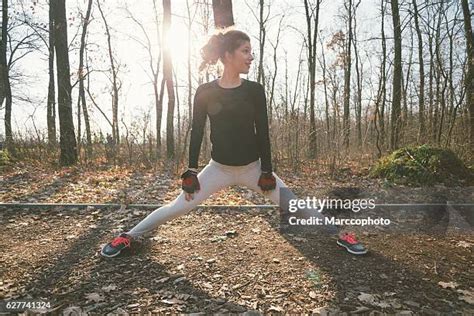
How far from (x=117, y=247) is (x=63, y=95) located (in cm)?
771

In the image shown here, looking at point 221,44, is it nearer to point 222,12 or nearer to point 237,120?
point 237,120

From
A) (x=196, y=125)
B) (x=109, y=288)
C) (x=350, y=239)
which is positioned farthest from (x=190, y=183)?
(x=350, y=239)

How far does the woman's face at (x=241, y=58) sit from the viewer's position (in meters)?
2.69

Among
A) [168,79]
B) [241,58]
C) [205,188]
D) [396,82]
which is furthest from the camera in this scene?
[168,79]

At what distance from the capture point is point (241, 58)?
8.82 ft

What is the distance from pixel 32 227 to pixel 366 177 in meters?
6.22

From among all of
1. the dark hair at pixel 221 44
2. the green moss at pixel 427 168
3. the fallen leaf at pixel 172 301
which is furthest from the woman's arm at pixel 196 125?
the green moss at pixel 427 168

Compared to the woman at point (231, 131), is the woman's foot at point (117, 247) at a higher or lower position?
lower

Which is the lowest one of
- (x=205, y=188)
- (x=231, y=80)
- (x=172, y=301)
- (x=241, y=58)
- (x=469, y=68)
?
(x=172, y=301)

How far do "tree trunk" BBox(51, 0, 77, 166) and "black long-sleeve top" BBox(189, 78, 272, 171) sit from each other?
7557 millimetres

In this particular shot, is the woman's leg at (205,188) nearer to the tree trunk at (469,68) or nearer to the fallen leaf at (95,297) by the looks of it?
the fallen leaf at (95,297)

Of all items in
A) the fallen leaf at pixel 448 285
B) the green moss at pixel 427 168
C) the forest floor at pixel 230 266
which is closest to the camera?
the forest floor at pixel 230 266

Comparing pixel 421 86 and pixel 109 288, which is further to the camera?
pixel 421 86

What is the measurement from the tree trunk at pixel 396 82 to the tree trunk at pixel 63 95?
8868 millimetres
